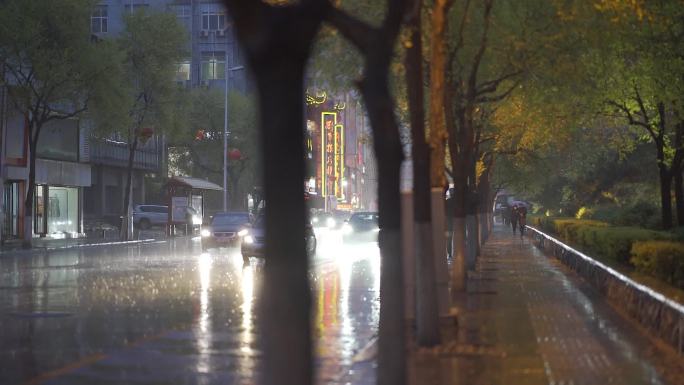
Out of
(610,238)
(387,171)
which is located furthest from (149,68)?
(387,171)

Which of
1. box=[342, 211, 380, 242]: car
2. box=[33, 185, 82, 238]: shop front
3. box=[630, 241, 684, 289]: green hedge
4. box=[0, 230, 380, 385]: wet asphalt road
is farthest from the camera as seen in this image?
box=[33, 185, 82, 238]: shop front

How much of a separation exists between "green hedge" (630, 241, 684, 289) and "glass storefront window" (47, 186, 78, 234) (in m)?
43.6

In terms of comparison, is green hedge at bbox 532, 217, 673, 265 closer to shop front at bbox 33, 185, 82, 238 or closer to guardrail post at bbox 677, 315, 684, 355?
guardrail post at bbox 677, 315, 684, 355

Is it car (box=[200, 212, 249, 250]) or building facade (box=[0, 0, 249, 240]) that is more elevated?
building facade (box=[0, 0, 249, 240])

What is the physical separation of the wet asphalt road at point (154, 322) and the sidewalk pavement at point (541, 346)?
4.08 ft

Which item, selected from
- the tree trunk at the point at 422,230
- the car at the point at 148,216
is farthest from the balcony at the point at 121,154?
the tree trunk at the point at 422,230

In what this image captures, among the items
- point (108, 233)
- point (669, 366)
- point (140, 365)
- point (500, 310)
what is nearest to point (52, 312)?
point (140, 365)

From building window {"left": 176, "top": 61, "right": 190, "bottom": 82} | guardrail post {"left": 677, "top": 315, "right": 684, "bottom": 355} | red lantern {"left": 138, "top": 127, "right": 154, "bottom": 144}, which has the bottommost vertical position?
guardrail post {"left": 677, "top": 315, "right": 684, "bottom": 355}

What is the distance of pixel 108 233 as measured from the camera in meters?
67.2

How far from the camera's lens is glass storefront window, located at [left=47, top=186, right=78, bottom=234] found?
5828 cm

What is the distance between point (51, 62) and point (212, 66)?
189 feet

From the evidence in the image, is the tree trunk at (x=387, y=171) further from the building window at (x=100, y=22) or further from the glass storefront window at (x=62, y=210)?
the building window at (x=100, y=22)

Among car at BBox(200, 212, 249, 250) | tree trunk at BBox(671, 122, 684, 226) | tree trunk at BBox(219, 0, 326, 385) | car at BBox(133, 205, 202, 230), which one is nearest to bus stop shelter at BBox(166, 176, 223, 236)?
car at BBox(133, 205, 202, 230)

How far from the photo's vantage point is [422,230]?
535 inches
